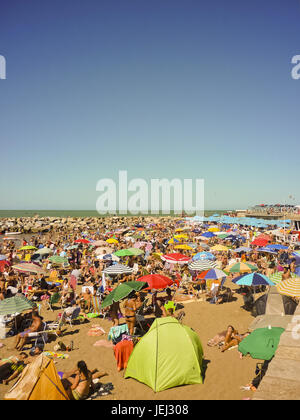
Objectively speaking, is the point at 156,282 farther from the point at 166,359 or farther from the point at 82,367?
the point at 82,367

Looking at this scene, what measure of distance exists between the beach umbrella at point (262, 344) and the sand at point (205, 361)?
91cm

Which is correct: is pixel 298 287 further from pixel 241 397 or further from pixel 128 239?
pixel 128 239


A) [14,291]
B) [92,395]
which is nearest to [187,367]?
[92,395]

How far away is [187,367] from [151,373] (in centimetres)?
73

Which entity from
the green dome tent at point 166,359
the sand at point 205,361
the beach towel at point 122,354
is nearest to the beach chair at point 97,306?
the sand at point 205,361

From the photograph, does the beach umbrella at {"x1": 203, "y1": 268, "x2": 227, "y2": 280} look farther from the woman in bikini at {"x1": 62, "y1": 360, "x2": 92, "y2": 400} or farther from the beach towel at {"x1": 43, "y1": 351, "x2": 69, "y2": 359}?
the woman in bikini at {"x1": 62, "y1": 360, "x2": 92, "y2": 400}

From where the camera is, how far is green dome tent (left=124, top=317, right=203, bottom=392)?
205 inches

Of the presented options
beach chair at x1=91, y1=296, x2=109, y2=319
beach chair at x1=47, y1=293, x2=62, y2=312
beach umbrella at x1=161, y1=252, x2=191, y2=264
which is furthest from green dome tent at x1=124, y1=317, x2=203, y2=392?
beach umbrella at x1=161, y1=252, x2=191, y2=264

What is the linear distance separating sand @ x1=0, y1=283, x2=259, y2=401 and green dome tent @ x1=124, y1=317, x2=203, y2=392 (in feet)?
0.50

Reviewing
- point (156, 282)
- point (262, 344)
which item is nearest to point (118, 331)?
point (156, 282)

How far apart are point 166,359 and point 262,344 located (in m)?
1.84

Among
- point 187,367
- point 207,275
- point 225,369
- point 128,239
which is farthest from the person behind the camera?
point 128,239

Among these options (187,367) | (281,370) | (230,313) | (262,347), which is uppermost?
(281,370)
